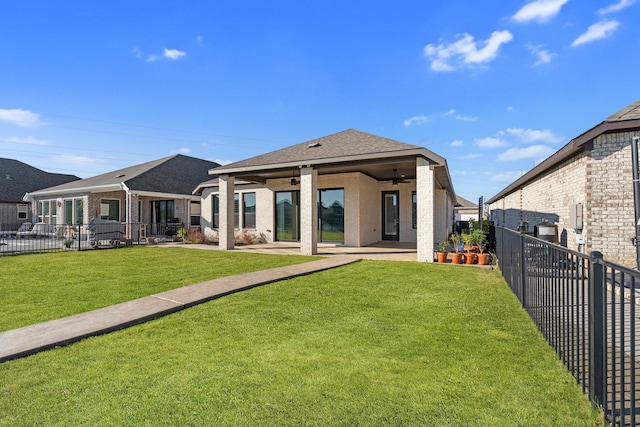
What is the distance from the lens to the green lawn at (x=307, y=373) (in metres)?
2.33

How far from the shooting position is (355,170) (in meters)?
13.6

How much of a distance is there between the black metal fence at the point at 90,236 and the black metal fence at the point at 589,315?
1598 cm

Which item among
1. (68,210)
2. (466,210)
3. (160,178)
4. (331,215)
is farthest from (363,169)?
(466,210)

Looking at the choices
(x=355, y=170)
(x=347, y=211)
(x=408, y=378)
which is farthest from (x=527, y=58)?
(x=408, y=378)

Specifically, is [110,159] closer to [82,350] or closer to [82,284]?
[82,284]

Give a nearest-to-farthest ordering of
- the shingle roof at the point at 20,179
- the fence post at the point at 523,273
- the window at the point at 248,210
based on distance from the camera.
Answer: the fence post at the point at 523,273 < the window at the point at 248,210 < the shingle roof at the point at 20,179

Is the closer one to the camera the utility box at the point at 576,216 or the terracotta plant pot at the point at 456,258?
the utility box at the point at 576,216

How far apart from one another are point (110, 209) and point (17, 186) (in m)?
14.7

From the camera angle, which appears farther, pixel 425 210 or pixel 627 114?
pixel 425 210

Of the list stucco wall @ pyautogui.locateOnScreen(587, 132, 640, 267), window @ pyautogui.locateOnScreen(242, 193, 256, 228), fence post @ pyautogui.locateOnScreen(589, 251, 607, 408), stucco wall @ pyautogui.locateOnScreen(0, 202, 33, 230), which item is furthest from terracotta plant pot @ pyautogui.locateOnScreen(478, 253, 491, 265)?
stucco wall @ pyautogui.locateOnScreen(0, 202, 33, 230)

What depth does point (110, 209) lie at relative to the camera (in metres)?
21.5

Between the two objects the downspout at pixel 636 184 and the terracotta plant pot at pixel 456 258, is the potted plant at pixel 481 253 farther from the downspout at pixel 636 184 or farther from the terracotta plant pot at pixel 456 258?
the downspout at pixel 636 184

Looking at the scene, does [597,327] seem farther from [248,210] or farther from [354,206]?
[248,210]

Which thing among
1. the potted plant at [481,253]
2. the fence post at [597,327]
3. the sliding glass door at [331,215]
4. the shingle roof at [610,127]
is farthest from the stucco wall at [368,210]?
the fence post at [597,327]
